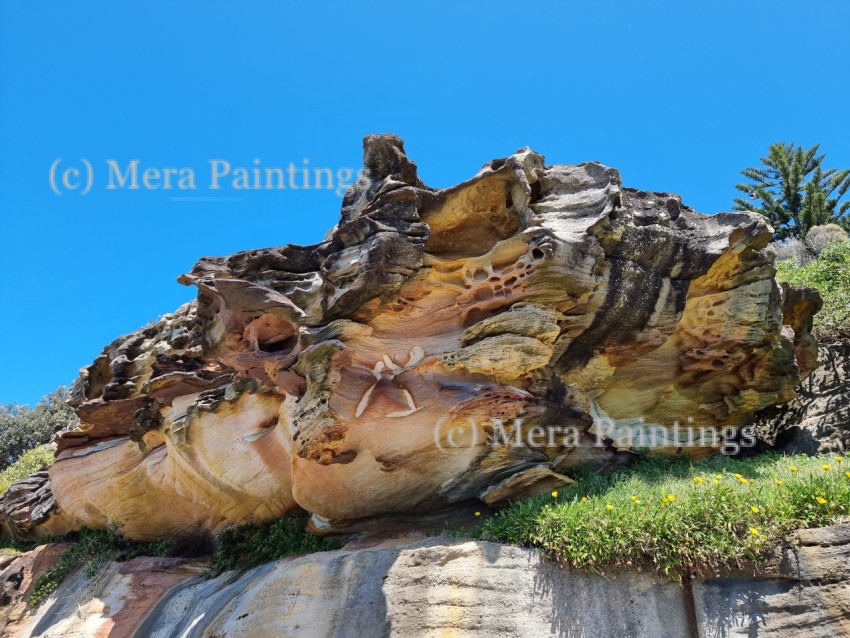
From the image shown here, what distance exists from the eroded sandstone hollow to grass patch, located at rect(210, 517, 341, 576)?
277mm

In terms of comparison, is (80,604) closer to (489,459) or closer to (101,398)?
(101,398)

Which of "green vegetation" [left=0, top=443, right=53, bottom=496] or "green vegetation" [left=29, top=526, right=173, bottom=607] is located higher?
"green vegetation" [left=0, top=443, right=53, bottom=496]

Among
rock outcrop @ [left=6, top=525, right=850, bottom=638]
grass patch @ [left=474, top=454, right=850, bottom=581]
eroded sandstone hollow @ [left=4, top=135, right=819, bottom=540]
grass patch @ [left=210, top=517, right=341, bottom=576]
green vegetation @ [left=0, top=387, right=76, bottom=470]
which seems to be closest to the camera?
rock outcrop @ [left=6, top=525, right=850, bottom=638]

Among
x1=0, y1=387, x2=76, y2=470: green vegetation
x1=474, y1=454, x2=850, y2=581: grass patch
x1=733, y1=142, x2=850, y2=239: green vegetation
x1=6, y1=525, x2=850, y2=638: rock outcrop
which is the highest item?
x1=733, y1=142, x2=850, y2=239: green vegetation

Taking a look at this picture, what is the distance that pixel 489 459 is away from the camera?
8906 millimetres

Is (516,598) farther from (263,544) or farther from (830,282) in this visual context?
(830,282)

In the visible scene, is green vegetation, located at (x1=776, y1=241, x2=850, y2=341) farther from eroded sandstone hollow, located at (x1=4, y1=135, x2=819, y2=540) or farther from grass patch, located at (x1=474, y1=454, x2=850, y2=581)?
grass patch, located at (x1=474, y1=454, x2=850, y2=581)

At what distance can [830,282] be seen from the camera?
1476cm

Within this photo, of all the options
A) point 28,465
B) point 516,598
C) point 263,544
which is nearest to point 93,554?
point 263,544

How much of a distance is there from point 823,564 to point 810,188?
22.0m

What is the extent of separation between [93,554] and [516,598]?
29.2 feet

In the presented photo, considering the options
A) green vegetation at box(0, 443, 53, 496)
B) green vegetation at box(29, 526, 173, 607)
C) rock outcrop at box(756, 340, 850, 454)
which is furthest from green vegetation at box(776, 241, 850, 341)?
green vegetation at box(0, 443, 53, 496)

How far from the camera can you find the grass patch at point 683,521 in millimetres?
6711

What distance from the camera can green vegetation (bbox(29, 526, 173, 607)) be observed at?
39.4ft
